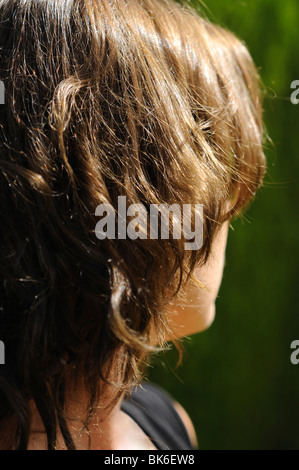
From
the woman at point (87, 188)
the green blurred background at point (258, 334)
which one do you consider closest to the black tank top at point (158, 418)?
the green blurred background at point (258, 334)

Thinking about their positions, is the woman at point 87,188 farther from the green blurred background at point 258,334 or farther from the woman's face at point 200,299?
the green blurred background at point 258,334

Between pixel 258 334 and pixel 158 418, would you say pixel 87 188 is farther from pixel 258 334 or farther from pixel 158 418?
pixel 258 334

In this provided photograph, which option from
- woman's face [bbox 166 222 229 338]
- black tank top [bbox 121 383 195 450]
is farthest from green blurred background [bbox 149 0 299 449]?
woman's face [bbox 166 222 229 338]

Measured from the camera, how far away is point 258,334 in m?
1.26

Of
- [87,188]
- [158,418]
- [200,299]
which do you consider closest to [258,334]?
[158,418]

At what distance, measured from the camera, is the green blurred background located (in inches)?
48.1

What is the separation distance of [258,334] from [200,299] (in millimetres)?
591

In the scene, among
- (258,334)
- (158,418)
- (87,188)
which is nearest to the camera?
(87,188)

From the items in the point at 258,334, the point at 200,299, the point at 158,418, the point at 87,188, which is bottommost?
the point at 158,418

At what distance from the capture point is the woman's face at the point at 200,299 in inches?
28.2

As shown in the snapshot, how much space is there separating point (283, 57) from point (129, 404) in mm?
906

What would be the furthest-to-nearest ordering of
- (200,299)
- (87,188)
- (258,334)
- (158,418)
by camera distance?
1. (258,334)
2. (158,418)
3. (200,299)
4. (87,188)

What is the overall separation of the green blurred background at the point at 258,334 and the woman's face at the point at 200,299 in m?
0.46

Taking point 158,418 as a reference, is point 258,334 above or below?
above
